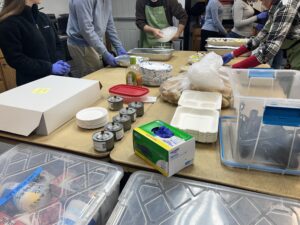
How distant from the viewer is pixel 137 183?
73cm

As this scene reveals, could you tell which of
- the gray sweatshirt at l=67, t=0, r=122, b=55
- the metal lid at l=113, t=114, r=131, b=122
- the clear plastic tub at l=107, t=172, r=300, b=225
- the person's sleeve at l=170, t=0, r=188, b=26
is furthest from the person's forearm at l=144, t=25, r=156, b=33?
the clear plastic tub at l=107, t=172, r=300, b=225

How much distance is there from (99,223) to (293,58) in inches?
61.2

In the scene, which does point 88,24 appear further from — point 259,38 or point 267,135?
point 267,135

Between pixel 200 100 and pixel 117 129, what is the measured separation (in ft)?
1.40

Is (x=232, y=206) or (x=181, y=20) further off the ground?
(x=181, y=20)

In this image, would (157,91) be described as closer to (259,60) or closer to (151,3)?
(259,60)

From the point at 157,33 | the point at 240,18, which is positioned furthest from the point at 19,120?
the point at 240,18

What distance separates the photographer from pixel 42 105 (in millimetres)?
942

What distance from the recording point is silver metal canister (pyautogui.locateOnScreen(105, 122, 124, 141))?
89 cm

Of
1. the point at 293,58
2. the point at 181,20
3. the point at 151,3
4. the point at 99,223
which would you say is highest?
the point at 151,3

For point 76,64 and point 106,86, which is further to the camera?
point 76,64

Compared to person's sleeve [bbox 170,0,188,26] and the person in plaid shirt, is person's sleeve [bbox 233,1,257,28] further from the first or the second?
the person in plaid shirt

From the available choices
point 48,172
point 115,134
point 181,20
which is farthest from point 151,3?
point 48,172

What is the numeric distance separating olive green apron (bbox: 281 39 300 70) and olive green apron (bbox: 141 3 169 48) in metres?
1.35
